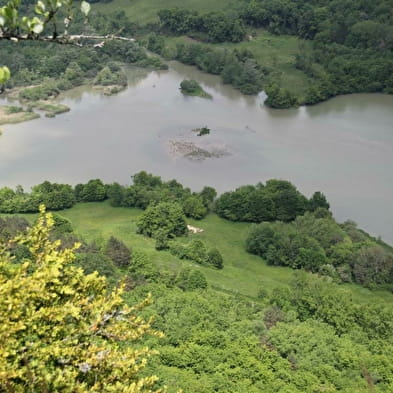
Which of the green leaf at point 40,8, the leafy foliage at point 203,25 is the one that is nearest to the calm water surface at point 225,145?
the leafy foliage at point 203,25

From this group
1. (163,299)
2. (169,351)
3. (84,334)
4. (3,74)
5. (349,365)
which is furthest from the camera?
(163,299)

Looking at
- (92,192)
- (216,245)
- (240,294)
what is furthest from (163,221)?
(240,294)

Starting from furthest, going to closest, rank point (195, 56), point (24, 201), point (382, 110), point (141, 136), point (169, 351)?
1. point (195, 56)
2. point (382, 110)
3. point (141, 136)
4. point (24, 201)
5. point (169, 351)

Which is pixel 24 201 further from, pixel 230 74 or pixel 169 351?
pixel 230 74

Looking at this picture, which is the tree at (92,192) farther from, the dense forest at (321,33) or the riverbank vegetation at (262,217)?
the dense forest at (321,33)

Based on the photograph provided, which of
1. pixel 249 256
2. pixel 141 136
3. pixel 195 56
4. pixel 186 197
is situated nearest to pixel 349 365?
pixel 249 256
